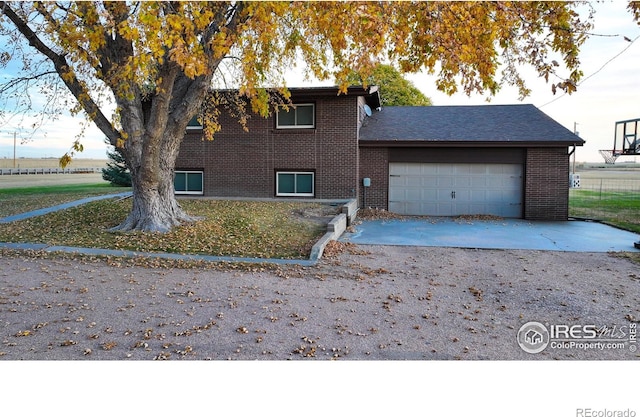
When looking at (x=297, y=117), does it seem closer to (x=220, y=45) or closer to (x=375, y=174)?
(x=375, y=174)

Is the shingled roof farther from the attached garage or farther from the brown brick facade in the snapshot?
the brown brick facade

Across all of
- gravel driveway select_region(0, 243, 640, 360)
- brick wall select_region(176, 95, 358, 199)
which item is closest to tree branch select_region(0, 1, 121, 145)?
gravel driveway select_region(0, 243, 640, 360)

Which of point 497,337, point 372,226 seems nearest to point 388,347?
point 497,337

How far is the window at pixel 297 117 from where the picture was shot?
56.6ft

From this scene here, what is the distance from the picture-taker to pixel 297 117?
57.0 feet

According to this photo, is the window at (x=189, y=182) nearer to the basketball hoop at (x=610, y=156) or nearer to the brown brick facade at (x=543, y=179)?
the brown brick facade at (x=543, y=179)

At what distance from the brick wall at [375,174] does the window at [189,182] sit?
21.3ft

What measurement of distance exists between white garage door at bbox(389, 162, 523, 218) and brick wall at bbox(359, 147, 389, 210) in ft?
0.96

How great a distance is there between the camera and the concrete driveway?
37.0 feet

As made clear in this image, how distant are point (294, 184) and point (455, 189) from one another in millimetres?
6143

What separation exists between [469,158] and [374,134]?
3.68m

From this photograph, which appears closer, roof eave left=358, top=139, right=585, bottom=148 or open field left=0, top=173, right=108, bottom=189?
roof eave left=358, top=139, right=585, bottom=148

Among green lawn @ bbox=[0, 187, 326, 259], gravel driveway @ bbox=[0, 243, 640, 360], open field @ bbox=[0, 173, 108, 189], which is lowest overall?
gravel driveway @ bbox=[0, 243, 640, 360]

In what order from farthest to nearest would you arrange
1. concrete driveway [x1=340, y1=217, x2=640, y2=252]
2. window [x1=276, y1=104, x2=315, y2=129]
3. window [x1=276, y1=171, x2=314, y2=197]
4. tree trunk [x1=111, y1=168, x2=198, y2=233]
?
window [x1=276, y1=171, x2=314, y2=197]
window [x1=276, y1=104, x2=315, y2=129]
concrete driveway [x1=340, y1=217, x2=640, y2=252]
tree trunk [x1=111, y1=168, x2=198, y2=233]
